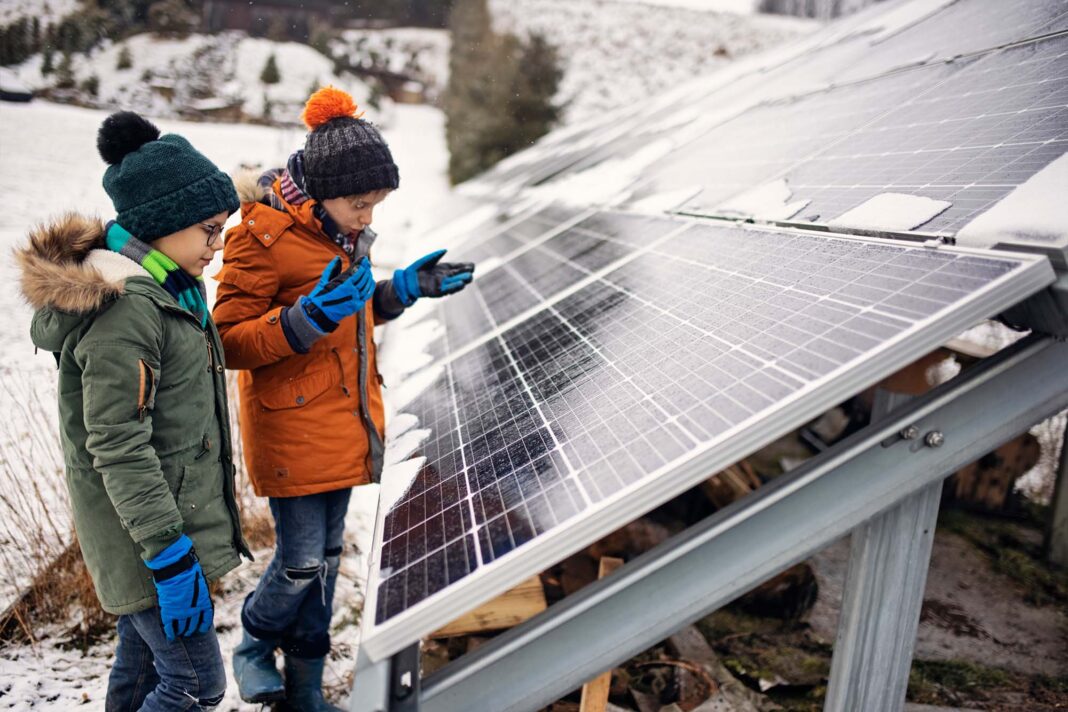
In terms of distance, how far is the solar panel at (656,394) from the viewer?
5.00ft

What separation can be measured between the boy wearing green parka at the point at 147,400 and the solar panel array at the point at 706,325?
2.10 ft

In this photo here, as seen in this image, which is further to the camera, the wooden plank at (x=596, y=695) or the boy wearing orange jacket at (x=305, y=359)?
the wooden plank at (x=596, y=695)

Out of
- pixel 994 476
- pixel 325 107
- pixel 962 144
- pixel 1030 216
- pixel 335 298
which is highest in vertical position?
pixel 325 107

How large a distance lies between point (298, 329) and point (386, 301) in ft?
2.51

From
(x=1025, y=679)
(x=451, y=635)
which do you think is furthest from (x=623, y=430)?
(x=1025, y=679)

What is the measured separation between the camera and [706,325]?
2158 mm

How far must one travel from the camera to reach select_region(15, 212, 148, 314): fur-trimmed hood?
6.27 ft

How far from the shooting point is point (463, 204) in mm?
11312

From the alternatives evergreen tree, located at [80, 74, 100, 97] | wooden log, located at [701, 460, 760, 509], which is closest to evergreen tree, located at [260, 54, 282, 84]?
evergreen tree, located at [80, 74, 100, 97]

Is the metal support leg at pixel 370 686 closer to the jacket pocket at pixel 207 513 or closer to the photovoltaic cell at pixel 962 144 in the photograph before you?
A: the jacket pocket at pixel 207 513

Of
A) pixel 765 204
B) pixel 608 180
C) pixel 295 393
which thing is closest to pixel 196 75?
pixel 608 180

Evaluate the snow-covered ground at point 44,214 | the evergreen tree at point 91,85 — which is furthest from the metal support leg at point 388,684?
the evergreen tree at point 91,85

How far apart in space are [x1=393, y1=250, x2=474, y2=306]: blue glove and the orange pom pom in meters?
0.71

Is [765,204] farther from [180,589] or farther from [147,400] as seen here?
[180,589]
